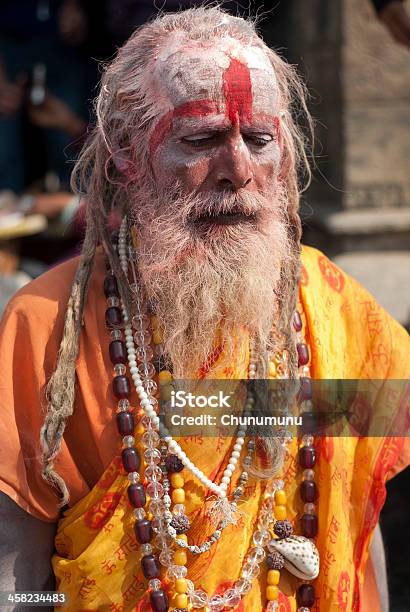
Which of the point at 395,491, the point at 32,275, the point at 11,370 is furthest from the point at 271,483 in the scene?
the point at 32,275

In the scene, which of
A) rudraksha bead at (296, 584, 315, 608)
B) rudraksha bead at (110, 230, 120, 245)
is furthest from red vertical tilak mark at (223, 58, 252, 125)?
rudraksha bead at (296, 584, 315, 608)

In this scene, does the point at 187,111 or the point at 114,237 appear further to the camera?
the point at 114,237

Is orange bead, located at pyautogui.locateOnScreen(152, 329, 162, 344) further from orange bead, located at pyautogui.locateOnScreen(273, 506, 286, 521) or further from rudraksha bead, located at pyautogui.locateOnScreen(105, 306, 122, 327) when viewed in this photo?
orange bead, located at pyautogui.locateOnScreen(273, 506, 286, 521)

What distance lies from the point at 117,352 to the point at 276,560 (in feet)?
1.76

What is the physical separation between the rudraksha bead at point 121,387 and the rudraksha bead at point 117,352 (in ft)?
0.12

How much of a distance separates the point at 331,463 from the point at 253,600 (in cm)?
32

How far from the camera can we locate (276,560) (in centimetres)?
181

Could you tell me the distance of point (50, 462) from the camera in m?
1.75

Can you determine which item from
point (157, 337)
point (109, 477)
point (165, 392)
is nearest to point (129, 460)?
point (109, 477)

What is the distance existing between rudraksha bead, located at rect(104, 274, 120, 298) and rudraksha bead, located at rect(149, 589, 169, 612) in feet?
2.01

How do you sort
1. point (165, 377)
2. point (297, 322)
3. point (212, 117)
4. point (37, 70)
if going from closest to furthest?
point (212, 117) < point (165, 377) < point (297, 322) < point (37, 70)

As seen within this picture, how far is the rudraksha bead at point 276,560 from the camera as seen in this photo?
1.81 meters

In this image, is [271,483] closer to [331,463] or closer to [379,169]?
[331,463]

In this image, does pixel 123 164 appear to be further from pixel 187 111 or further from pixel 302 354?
pixel 302 354
